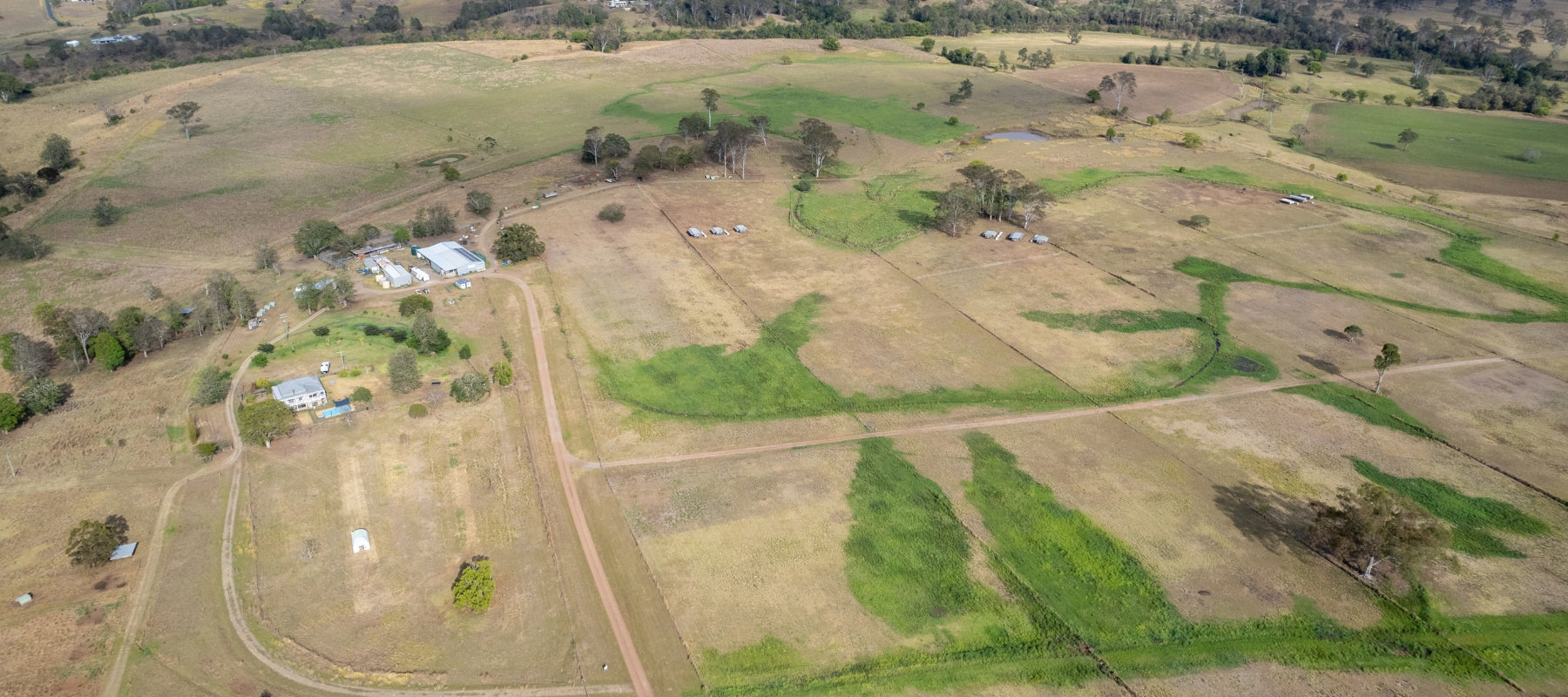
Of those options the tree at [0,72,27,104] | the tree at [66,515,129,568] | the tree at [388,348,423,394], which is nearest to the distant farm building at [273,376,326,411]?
the tree at [388,348,423,394]

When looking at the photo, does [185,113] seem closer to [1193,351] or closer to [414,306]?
[414,306]

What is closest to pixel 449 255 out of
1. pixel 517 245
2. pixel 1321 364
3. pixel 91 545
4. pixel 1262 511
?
pixel 517 245

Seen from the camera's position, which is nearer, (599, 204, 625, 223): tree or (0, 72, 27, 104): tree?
(599, 204, 625, 223): tree

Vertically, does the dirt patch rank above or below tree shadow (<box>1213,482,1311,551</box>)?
above

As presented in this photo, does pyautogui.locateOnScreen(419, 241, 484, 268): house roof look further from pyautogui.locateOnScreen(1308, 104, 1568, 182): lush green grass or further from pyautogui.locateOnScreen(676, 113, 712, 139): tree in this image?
pyautogui.locateOnScreen(1308, 104, 1568, 182): lush green grass

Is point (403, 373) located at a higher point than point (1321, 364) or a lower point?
higher

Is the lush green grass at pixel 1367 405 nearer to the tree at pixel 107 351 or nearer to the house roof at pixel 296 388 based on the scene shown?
the house roof at pixel 296 388
